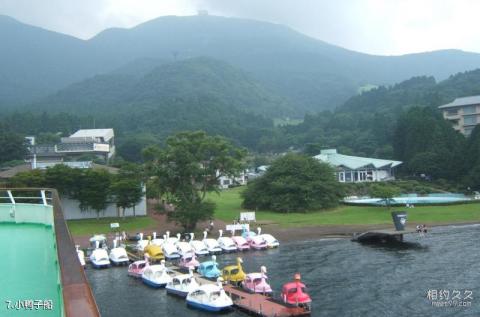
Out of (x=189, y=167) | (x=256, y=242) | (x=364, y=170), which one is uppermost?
(x=364, y=170)

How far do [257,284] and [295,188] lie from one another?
97.5 ft

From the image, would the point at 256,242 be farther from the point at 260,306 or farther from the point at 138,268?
the point at 260,306

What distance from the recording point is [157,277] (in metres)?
28.8

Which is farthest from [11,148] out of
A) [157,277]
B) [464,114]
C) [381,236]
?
[464,114]

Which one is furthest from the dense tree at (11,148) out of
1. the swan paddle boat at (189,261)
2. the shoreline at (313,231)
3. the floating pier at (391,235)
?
the floating pier at (391,235)

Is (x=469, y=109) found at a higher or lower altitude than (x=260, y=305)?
higher

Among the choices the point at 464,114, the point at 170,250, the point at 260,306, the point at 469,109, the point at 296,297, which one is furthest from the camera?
the point at 464,114

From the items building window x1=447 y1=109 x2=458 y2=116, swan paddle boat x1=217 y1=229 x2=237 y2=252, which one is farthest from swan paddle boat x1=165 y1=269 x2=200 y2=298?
building window x1=447 y1=109 x2=458 y2=116

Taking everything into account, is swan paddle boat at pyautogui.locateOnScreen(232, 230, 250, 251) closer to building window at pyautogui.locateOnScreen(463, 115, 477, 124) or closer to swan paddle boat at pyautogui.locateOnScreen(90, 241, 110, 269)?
swan paddle boat at pyautogui.locateOnScreen(90, 241, 110, 269)

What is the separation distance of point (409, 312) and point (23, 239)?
15.7 meters

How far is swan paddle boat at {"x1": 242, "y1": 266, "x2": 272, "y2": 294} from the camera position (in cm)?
2525

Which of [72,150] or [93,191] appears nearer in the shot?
[93,191]

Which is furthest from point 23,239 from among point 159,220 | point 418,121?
Result: point 418,121

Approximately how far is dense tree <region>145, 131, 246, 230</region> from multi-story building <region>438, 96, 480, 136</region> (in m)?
62.7
